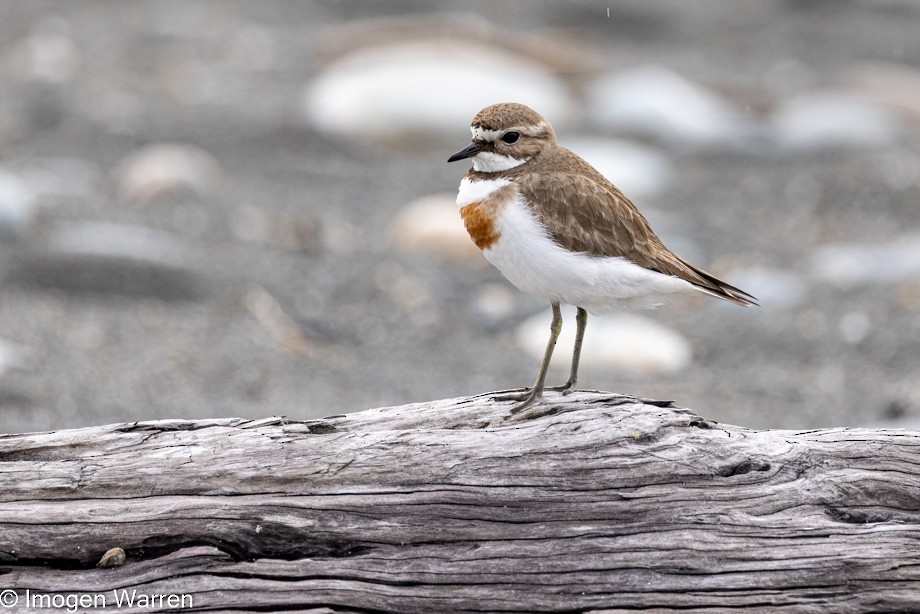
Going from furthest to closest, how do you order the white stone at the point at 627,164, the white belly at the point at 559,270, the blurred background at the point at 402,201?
1. the white stone at the point at 627,164
2. the blurred background at the point at 402,201
3. the white belly at the point at 559,270

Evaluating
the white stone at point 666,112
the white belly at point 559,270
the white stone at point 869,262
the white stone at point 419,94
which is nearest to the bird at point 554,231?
the white belly at point 559,270

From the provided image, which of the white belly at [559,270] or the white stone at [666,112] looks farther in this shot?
the white stone at [666,112]

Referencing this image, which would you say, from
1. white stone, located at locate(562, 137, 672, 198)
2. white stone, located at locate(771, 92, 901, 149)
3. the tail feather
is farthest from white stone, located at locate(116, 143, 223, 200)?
the tail feather

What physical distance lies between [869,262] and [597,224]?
526 centimetres

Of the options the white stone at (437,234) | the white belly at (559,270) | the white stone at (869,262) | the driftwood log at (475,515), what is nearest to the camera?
the driftwood log at (475,515)

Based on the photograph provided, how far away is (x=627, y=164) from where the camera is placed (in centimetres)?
1052

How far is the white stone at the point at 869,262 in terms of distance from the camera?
8.45 meters

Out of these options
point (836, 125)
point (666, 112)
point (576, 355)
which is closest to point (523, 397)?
point (576, 355)

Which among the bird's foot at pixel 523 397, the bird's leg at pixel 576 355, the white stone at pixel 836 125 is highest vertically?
the white stone at pixel 836 125

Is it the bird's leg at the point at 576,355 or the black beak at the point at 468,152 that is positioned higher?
the black beak at the point at 468,152

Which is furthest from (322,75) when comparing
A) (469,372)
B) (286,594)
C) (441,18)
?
(286,594)

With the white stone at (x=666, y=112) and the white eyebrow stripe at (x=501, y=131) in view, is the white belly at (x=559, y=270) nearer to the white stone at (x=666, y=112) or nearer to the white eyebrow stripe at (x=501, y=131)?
the white eyebrow stripe at (x=501, y=131)

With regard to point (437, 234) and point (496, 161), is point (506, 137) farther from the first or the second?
point (437, 234)

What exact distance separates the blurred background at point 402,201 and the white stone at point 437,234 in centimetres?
3
